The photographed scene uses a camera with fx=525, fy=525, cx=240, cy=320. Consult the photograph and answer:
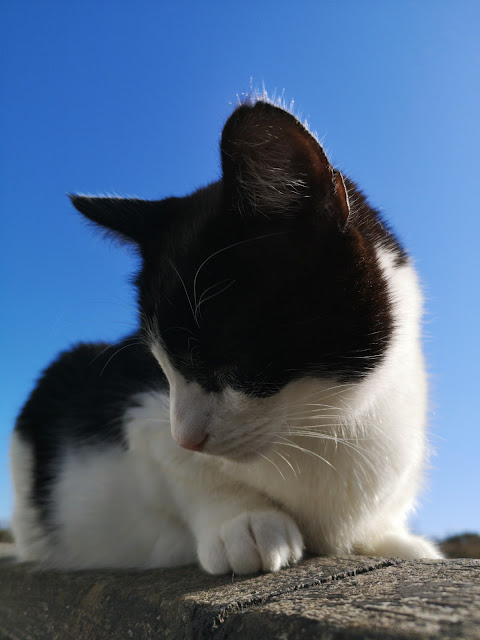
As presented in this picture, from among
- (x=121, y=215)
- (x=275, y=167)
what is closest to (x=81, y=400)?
(x=121, y=215)

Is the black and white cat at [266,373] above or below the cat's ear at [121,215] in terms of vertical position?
below

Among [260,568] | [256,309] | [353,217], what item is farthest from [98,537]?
[353,217]

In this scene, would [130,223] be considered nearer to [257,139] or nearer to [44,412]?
[257,139]

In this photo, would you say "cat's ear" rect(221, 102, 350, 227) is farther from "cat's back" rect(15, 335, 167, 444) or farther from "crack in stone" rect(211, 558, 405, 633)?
"crack in stone" rect(211, 558, 405, 633)

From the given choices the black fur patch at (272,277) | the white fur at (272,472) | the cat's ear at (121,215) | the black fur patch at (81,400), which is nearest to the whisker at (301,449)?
the white fur at (272,472)

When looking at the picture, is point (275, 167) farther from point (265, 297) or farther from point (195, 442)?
point (195, 442)

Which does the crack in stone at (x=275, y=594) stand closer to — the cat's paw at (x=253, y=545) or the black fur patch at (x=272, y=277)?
the cat's paw at (x=253, y=545)
